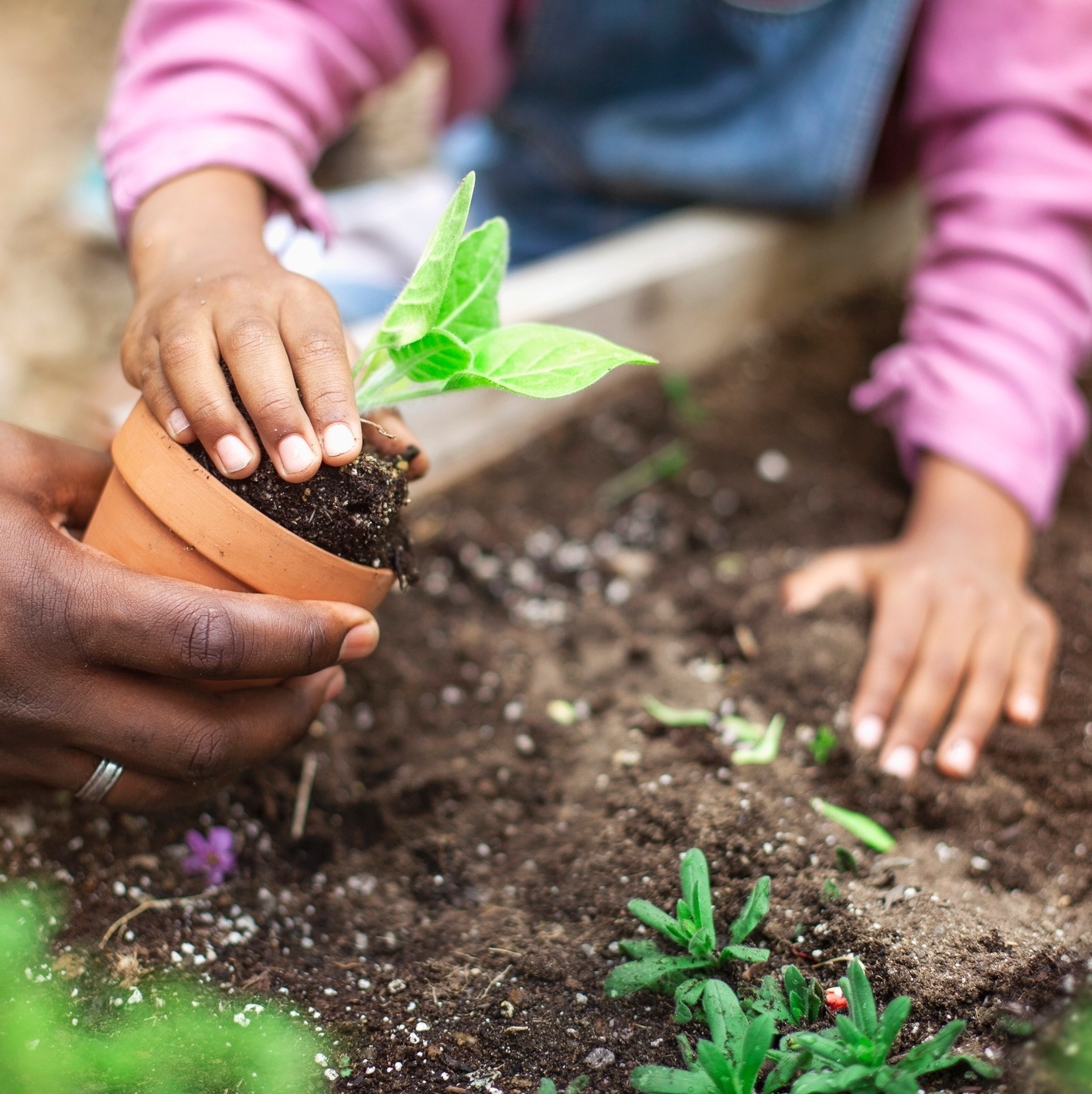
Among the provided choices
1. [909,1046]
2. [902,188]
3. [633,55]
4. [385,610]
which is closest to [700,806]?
[909,1046]

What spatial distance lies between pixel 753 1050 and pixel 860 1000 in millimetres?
139

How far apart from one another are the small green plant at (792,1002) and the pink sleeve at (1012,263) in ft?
3.60

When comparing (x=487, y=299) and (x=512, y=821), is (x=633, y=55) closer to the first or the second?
(x=487, y=299)

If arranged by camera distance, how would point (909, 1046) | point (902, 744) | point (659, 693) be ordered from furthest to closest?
point (659, 693) < point (902, 744) < point (909, 1046)

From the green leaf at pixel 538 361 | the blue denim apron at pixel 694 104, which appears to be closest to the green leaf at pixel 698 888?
the green leaf at pixel 538 361

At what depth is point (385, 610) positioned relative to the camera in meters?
1.80

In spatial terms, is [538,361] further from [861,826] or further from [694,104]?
[694,104]

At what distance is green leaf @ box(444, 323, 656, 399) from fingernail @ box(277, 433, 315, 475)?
0.65 ft

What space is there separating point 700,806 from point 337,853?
0.51 meters

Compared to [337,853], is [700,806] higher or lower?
higher

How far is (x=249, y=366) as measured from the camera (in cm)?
104

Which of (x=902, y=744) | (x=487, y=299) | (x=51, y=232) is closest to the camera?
(x=487, y=299)

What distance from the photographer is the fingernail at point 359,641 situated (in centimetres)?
113

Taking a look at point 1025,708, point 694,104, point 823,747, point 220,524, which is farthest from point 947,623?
point 694,104
